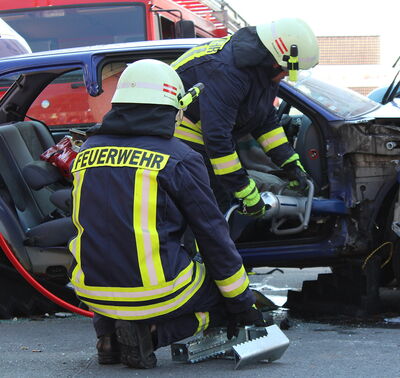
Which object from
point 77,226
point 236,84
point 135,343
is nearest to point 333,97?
point 236,84

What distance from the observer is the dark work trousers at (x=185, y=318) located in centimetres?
382

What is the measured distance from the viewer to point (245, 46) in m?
4.89

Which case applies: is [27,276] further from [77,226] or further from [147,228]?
[147,228]

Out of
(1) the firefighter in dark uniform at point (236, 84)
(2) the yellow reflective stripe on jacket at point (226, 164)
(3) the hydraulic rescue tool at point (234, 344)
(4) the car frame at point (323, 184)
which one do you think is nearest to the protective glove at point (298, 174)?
(4) the car frame at point (323, 184)

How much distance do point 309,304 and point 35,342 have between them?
1674mm

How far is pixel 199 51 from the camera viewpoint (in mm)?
5066

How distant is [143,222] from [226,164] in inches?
48.6

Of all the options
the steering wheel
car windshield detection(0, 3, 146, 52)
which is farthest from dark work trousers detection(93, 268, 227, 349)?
car windshield detection(0, 3, 146, 52)

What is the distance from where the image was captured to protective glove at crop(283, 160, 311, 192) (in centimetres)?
523

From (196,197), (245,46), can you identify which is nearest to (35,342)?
(196,197)

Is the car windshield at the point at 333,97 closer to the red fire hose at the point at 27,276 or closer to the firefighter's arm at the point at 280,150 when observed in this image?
the firefighter's arm at the point at 280,150

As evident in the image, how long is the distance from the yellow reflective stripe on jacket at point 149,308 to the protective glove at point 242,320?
0.22 metres

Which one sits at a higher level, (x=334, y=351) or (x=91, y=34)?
(x=91, y=34)

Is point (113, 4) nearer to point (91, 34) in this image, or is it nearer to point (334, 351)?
point (91, 34)
